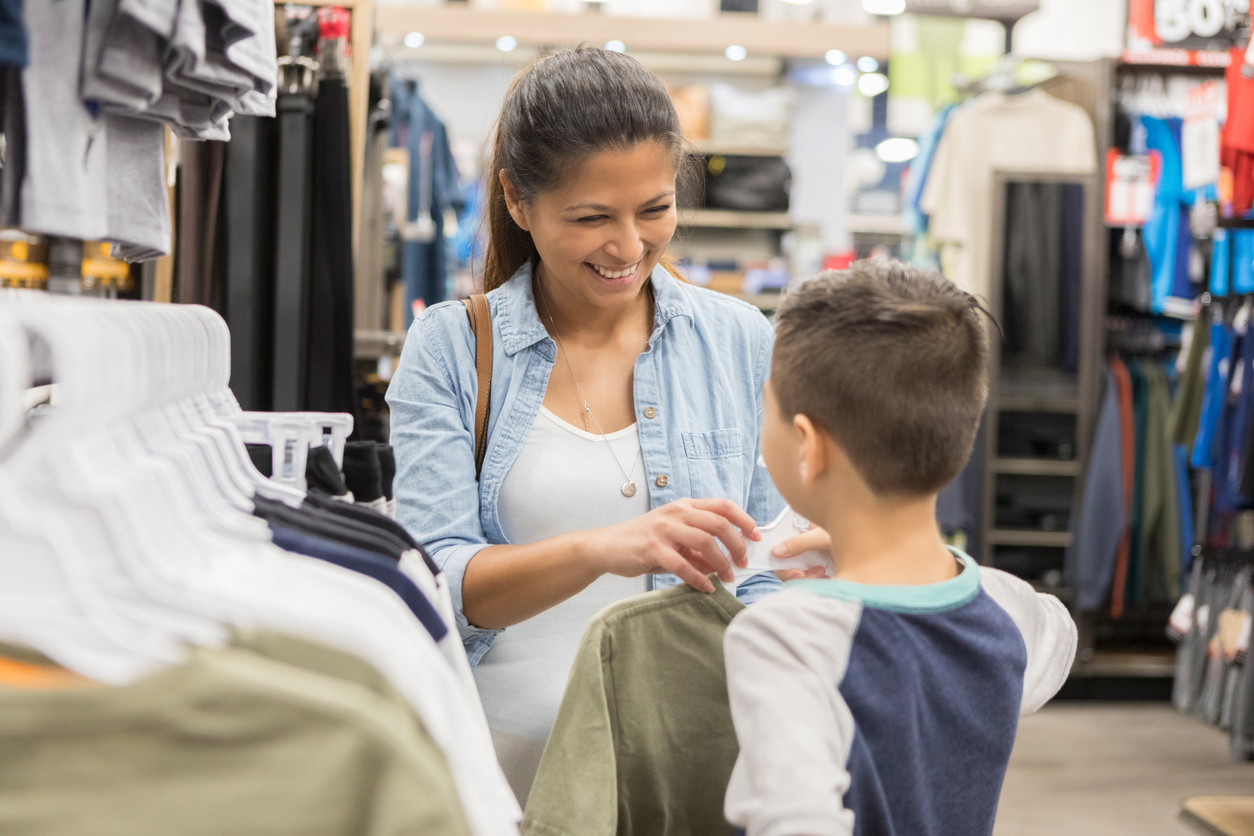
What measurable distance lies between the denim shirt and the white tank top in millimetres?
20

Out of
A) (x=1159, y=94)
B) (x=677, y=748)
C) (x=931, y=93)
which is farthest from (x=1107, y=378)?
(x=931, y=93)

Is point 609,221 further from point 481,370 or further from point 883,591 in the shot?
point 883,591

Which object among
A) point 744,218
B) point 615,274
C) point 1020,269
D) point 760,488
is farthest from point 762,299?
point 615,274

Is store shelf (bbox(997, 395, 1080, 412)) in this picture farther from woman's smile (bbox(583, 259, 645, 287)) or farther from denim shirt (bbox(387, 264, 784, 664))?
woman's smile (bbox(583, 259, 645, 287))

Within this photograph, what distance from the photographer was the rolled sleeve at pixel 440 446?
1.42 m

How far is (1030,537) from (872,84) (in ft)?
18.8

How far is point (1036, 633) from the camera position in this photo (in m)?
1.19

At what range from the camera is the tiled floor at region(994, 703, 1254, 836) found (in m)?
3.45

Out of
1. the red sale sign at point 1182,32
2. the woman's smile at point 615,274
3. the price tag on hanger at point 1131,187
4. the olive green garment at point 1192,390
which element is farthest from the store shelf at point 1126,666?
the woman's smile at point 615,274

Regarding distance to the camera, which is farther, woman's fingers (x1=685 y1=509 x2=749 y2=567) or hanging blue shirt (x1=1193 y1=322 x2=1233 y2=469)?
hanging blue shirt (x1=1193 y1=322 x2=1233 y2=469)

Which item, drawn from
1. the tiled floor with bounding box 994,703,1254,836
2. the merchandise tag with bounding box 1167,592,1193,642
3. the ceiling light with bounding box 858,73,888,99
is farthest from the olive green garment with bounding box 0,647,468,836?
the ceiling light with bounding box 858,73,888,99

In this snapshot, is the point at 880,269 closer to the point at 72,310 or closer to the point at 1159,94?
the point at 72,310

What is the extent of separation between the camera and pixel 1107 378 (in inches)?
183

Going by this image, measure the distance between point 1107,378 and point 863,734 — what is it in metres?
4.14
